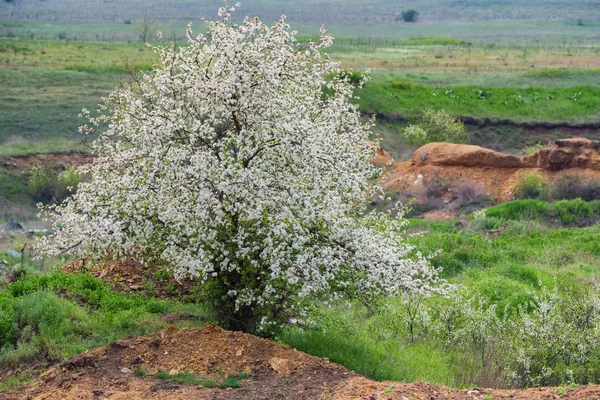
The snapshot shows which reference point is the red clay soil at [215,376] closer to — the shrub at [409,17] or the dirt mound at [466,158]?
the dirt mound at [466,158]

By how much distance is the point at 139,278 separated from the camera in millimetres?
13078

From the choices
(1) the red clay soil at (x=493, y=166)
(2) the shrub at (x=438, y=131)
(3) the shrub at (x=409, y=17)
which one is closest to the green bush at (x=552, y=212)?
(1) the red clay soil at (x=493, y=166)

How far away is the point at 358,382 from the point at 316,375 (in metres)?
0.60

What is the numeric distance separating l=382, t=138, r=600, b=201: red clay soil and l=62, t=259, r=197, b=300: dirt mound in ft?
60.2

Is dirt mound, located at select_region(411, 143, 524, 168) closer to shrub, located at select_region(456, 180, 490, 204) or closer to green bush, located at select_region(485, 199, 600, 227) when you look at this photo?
shrub, located at select_region(456, 180, 490, 204)

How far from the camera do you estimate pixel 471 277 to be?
17.7 m

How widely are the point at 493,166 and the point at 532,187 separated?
104 inches

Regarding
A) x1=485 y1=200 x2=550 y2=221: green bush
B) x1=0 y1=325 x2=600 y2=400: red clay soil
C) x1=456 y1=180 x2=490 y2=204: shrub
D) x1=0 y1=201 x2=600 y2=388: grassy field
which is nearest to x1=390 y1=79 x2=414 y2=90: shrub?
x1=456 y1=180 x2=490 y2=204: shrub

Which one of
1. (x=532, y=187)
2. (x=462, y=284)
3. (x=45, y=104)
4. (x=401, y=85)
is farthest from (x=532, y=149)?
(x=45, y=104)

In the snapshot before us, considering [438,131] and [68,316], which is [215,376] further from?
[438,131]

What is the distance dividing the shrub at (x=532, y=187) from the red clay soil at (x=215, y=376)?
2134cm

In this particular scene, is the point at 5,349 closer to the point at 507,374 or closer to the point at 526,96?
the point at 507,374

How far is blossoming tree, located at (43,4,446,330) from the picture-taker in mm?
9805

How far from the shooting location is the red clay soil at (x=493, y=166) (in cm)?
3006
